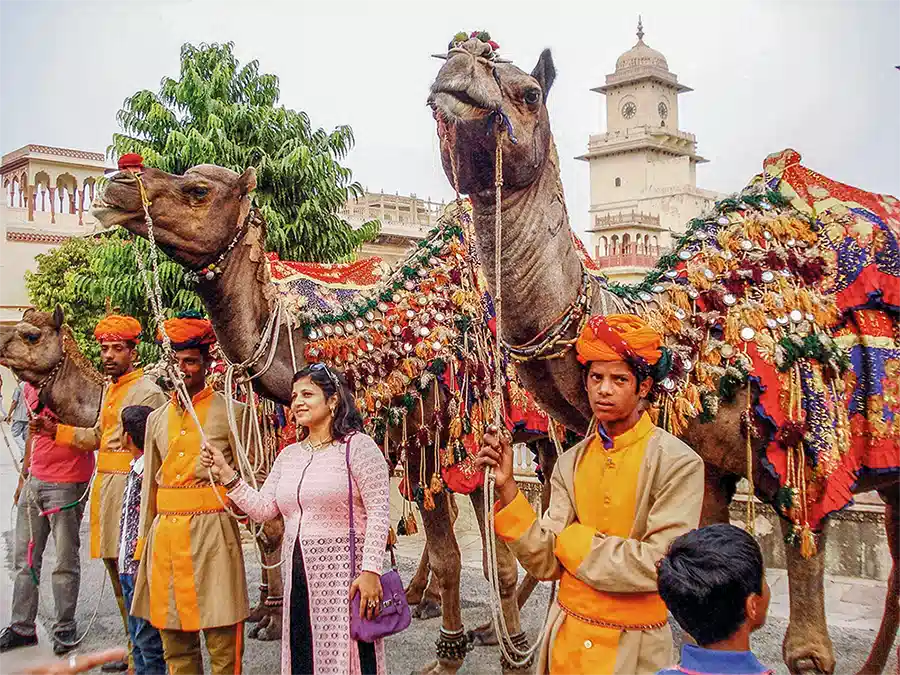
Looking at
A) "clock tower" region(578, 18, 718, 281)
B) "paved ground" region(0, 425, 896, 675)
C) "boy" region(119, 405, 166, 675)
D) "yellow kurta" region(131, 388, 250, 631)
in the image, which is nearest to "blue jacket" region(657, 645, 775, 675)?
"yellow kurta" region(131, 388, 250, 631)

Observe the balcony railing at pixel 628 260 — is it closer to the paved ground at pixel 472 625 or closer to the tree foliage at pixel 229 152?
the tree foliage at pixel 229 152

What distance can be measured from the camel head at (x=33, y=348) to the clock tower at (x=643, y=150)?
39.6 meters

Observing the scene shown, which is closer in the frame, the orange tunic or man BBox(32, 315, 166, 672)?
the orange tunic

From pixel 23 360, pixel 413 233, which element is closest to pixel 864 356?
pixel 23 360

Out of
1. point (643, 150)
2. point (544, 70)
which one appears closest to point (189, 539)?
point (544, 70)

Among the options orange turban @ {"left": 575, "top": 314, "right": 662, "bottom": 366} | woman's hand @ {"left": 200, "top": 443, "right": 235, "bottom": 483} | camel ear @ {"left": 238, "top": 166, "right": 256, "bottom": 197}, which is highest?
camel ear @ {"left": 238, "top": 166, "right": 256, "bottom": 197}

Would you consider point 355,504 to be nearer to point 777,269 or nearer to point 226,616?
point 226,616

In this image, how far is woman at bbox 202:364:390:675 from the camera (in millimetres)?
4016

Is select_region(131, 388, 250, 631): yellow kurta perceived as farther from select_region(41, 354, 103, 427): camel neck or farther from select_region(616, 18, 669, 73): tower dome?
select_region(616, 18, 669, 73): tower dome

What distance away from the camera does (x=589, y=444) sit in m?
3.12

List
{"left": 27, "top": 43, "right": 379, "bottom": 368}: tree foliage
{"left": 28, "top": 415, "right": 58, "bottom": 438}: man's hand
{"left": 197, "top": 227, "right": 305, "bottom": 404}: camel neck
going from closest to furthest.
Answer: {"left": 197, "top": 227, "right": 305, "bottom": 404}: camel neck, {"left": 28, "top": 415, "right": 58, "bottom": 438}: man's hand, {"left": 27, "top": 43, "right": 379, "bottom": 368}: tree foliage

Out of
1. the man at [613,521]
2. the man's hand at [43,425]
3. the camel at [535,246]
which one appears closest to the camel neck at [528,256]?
the camel at [535,246]

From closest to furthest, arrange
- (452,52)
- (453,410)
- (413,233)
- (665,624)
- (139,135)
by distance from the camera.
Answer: (665,624) < (452,52) < (453,410) < (139,135) < (413,233)

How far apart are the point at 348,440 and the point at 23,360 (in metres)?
3.33
